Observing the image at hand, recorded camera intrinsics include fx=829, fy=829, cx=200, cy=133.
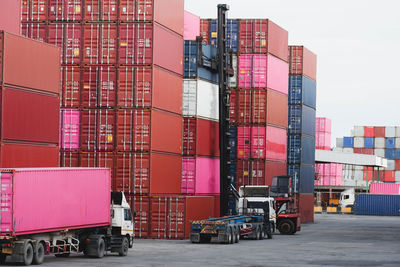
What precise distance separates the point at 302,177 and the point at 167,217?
26.2 meters

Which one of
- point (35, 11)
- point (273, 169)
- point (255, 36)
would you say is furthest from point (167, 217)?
point (255, 36)

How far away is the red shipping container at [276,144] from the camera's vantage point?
55.4 m

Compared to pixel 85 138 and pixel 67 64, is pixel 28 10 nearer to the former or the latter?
pixel 67 64

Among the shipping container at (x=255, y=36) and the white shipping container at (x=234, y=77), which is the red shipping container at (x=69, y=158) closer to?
the white shipping container at (x=234, y=77)

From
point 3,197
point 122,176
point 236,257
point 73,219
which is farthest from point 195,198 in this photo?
point 3,197

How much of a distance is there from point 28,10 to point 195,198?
13298mm

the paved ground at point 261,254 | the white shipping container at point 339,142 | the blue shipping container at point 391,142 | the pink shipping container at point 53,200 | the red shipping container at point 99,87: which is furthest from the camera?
the white shipping container at point 339,142

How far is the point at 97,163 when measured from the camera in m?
42.5

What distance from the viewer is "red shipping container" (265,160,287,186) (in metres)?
55.3

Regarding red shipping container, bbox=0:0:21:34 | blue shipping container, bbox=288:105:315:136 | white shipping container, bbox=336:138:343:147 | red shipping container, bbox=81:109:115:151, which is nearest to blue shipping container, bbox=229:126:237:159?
blue shipping container, bbox=288:105:315:136

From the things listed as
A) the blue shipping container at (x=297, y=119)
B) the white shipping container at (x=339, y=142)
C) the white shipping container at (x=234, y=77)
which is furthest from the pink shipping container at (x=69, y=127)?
the white shipping container at (x=339, y=142)

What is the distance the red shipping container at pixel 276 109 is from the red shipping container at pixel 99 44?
15159mm

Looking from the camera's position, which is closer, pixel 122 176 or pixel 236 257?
pixel 236 257

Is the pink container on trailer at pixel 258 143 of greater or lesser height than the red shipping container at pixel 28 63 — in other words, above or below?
below
